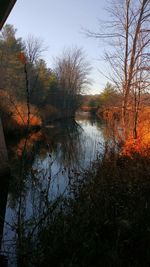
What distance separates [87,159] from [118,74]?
15.0 feet

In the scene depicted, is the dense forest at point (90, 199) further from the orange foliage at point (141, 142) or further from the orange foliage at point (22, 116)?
the orange foliage at point (22, 116)

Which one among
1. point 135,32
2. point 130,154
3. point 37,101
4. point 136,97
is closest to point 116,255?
point 130,154

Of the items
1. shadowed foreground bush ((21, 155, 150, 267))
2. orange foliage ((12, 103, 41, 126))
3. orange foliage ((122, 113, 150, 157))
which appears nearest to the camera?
shadowed foreground bush ((21, 155, 150, 267))

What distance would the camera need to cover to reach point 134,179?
22.9 feet

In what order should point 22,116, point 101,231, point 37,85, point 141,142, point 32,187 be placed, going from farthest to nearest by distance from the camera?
point 37,85 → point 22,116 → point 141,142 → point 32,187 → point 101,231

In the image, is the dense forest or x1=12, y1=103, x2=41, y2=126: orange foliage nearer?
the dense forest

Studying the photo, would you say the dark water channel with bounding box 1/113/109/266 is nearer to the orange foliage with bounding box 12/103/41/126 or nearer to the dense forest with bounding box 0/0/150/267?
the dense forest with bounding box 0/0/150/267

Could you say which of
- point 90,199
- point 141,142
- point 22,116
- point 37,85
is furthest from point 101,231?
point 37,85

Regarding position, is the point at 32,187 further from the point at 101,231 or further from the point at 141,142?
the point at 141,142

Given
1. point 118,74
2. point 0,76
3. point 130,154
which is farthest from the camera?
point 0,76

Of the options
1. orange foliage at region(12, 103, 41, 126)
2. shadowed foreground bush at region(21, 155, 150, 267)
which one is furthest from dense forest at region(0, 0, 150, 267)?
orange foliage at region(12, 103, 41, 126)

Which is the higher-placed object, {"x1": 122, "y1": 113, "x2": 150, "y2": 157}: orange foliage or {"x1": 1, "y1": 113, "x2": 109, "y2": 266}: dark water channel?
{"x1": 122, "y1": 113, "x2": 150, "y2": 157}: orange foliage

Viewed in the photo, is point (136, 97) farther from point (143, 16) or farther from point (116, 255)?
point (116, 255)

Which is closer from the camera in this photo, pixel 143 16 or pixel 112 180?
pixel 112 180
